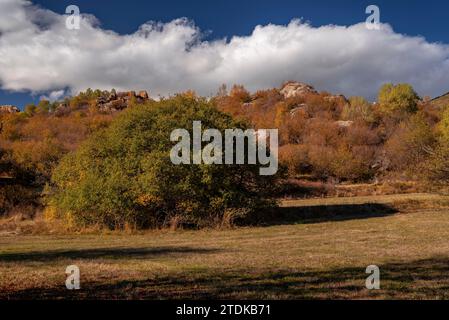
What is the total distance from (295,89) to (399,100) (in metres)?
57.2

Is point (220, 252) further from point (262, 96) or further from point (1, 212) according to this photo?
point (262, 96)

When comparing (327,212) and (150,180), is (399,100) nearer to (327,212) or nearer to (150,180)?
(327,212)

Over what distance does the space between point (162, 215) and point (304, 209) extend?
13.2m

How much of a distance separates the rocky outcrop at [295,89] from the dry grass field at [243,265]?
147 meters

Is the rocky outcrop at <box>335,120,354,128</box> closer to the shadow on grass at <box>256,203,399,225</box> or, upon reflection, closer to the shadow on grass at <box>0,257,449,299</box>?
the shadow on grass at <box>256,203,399,225</box>

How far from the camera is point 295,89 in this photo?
6909 inches

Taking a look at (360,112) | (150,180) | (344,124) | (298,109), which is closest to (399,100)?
(360,112)

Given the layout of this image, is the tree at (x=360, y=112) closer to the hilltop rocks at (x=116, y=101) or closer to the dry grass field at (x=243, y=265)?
the hilltop rocks at (x=116, y=101)

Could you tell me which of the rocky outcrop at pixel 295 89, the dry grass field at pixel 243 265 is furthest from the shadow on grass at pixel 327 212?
the rocky outcrop at pixel 295 89

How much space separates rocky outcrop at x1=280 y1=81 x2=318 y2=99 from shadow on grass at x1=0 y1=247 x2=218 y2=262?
150 meters

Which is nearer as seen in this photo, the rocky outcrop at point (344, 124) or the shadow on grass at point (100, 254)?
the shadow on grass at point (100, 254)

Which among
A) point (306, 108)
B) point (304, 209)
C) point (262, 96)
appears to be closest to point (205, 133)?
point (304, 209)

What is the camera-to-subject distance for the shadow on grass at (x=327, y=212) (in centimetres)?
3338

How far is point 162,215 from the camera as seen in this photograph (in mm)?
29688
